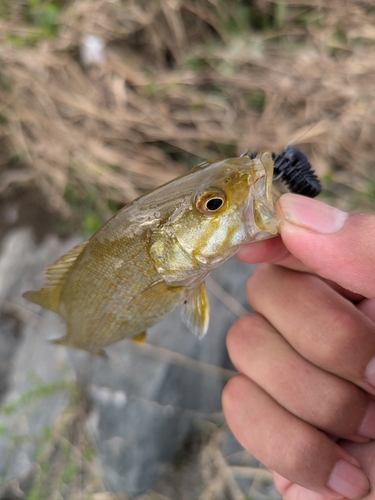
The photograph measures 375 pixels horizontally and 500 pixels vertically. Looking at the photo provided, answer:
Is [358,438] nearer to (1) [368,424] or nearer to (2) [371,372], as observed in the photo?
(1) [368,424]

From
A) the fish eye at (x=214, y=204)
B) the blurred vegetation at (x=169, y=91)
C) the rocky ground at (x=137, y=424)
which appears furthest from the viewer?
the blurred vegetation at (x=169, y=91)

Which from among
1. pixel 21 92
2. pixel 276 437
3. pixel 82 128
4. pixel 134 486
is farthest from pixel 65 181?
pixel 276 437

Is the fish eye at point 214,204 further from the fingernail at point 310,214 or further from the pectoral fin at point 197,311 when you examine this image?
the pectoral fin at point 197,311

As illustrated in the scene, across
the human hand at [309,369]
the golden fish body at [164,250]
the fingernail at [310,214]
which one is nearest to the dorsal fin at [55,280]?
the golden fish body at [164,250]

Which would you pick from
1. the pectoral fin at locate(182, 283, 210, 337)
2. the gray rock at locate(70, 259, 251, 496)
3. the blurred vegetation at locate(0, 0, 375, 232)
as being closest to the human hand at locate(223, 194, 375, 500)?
the pectoral fin at locate(182, 283, 210, 337)

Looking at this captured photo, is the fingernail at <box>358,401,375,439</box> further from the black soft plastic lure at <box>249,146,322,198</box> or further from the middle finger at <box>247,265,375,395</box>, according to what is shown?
the black soft plastic lure at <box>249,146,322,198</box>

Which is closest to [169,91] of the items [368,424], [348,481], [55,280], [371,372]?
[55,280]

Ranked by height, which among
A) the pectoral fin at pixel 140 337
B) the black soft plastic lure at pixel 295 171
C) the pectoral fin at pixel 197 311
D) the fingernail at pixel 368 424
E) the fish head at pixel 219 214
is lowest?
the pectoral fin at pixel 140 337
